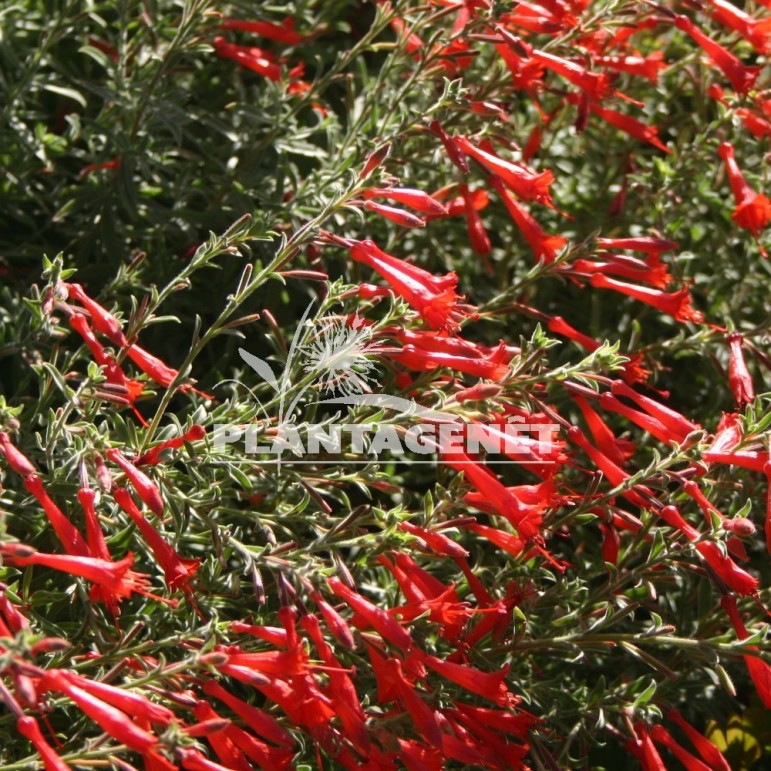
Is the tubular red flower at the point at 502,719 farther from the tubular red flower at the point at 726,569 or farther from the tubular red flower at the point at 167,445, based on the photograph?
the tubular red flower at the point at 167,445

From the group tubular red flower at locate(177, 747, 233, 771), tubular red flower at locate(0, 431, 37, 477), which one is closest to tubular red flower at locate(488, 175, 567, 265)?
tubular red flower at locate(0, 431, 37, 477)

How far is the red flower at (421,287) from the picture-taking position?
2.45m

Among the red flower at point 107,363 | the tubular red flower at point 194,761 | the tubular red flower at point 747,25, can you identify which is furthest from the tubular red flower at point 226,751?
the tubular red flower at point 747,25

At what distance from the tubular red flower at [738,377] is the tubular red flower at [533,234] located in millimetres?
548

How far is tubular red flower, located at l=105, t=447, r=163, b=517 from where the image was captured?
86.4 inches

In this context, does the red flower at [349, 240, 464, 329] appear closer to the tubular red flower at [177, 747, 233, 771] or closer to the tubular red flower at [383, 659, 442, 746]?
the tubular red flower at [383, 659, 442, 746]

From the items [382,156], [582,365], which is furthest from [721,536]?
[382,156]

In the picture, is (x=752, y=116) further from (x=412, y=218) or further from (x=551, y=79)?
(x=412, y=218)

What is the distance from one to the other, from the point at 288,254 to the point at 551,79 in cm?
188

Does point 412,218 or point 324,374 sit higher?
point 412,218

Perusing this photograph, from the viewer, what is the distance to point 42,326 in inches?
93.4

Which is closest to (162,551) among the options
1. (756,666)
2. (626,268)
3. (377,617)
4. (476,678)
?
(377,617)

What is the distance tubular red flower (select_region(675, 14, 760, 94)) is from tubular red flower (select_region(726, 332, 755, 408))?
0.79 meters

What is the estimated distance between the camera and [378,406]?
249 cm
